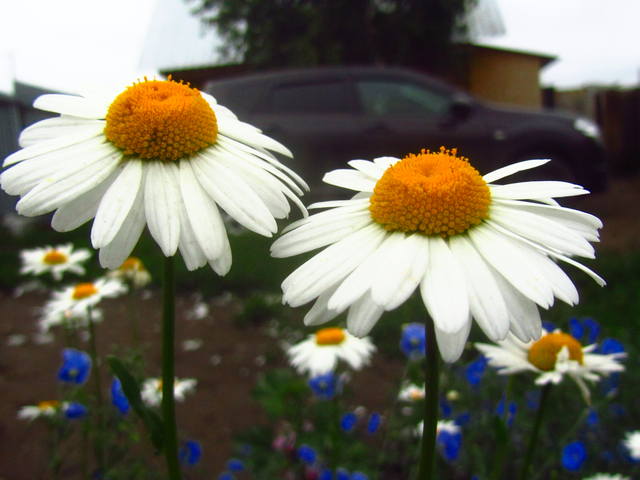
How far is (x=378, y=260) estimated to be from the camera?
79cm

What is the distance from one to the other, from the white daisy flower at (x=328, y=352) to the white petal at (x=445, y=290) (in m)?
1.43

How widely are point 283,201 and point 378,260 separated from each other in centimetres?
18

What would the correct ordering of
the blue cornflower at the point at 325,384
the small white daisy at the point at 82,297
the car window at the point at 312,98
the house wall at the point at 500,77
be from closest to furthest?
the blue cornflower at the point at 325,384
the small white daisy at the point at 82,297
the car window at the point at 312,98
the house wall at the point at 500,77

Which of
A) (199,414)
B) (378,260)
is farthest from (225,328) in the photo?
(378,260)

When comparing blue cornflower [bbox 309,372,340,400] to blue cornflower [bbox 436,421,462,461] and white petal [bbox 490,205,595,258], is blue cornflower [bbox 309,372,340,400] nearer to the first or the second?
blue cornflower [bbox 436,421,462,461]

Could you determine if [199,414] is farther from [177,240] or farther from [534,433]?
[177,240]

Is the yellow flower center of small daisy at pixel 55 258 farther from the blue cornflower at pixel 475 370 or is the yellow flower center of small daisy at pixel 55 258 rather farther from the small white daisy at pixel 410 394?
the blue cornflower at pixel 475 370

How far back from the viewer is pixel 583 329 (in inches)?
77.4

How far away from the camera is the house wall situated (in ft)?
50.4

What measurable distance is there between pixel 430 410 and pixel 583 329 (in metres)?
1.34

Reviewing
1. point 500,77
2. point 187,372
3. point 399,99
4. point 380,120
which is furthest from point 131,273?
point 500,77

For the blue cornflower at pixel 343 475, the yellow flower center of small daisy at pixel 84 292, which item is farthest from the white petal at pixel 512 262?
the yellow flower center of small daisy at pixel 84 292

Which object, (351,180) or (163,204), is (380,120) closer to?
(351,180)

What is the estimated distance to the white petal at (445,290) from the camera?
693 millimetres
